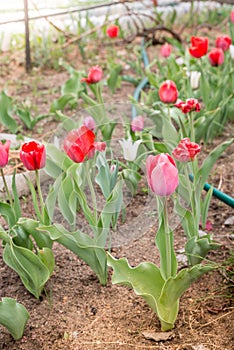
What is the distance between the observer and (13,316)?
178 cm

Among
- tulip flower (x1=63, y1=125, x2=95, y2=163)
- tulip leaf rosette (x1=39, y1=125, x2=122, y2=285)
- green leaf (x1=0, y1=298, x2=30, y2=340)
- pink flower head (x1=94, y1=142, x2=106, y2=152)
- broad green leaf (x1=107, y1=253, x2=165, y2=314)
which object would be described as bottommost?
green leaf (x1=0, y1=298, x2=30, y2=340)

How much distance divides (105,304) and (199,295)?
0.29m

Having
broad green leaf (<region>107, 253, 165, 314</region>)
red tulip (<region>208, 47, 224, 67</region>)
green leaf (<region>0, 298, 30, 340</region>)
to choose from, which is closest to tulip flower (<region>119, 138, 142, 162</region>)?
broad green leaf (<region>107, 253, 165, 314</region>)

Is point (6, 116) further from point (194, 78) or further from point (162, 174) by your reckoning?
point (162, 174)

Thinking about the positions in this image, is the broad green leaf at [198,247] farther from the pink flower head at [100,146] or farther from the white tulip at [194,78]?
the white tulip at [194,78]

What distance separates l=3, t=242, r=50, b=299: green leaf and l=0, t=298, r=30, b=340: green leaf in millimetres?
156

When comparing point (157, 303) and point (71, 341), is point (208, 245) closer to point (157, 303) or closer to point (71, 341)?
point (157, 303)

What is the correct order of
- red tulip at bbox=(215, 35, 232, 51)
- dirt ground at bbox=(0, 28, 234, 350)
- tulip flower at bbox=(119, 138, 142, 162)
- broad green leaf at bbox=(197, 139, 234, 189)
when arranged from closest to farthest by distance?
dirt ground at bbox=(0, 28, 234, 350) → tulip flower at bbox=(119, 138, 142, 162) → broad green leaf at bbox=(197, 139, 234, 189) → red tulip at bbox=(215, 35, 232, 51)

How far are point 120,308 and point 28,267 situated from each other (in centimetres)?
31

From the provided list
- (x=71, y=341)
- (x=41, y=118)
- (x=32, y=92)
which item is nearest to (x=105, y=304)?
(x=71, y=341)

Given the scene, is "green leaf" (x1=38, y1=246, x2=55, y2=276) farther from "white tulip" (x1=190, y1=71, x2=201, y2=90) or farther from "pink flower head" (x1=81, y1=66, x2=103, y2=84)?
"white tulip" (x1=190, y1=71, x2=201, y2=90)

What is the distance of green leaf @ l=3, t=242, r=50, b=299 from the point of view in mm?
1887

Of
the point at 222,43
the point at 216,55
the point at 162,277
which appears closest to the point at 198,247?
the point at 162,277

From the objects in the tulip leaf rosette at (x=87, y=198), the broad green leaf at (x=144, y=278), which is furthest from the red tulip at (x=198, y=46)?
the broad green leaf at (x=144, y=278)
